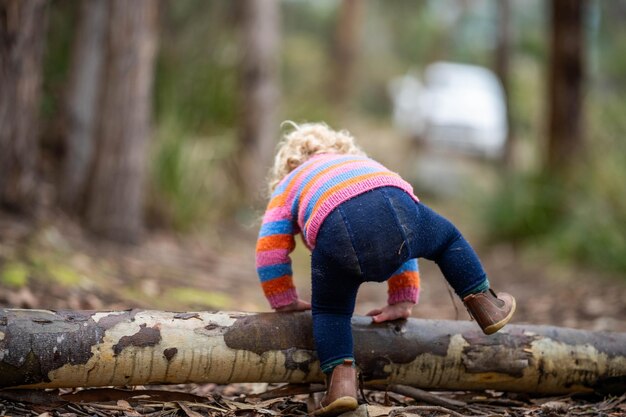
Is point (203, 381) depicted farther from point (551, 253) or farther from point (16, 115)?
point (551, 253)

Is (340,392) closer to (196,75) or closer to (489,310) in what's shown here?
(489,310)

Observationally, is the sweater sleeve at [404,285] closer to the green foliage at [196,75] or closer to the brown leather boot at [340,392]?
the brown leather boot at [340,392]

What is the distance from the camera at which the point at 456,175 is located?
14.8 meters

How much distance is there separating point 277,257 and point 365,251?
16.7 inches

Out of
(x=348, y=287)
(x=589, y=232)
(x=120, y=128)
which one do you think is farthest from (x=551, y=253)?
(x=348, y=287)

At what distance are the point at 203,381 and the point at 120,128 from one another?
3.74 m

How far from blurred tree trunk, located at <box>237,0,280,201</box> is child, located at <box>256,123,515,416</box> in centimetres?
672

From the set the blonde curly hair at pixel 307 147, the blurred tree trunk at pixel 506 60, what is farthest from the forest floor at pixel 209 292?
the blurred tree trunk at pixel 506 60

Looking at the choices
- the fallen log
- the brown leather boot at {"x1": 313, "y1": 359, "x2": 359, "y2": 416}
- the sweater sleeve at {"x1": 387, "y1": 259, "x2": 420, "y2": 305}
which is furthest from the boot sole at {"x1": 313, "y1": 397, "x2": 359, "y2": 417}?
the sweater sleeve at {"x1": 387, "y1": 259, "x2": 420, "y2": 305}

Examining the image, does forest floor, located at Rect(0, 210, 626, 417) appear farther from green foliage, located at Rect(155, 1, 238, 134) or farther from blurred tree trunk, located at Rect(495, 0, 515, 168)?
blurred tree trunk, located at Rect(495, 0, 515, 168)

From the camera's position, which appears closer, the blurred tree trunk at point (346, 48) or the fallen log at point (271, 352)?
the fallen log at point (271, 352)

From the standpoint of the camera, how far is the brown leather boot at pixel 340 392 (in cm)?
274

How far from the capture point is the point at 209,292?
222 inches

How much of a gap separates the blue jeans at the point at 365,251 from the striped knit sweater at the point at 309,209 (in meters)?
0.05
